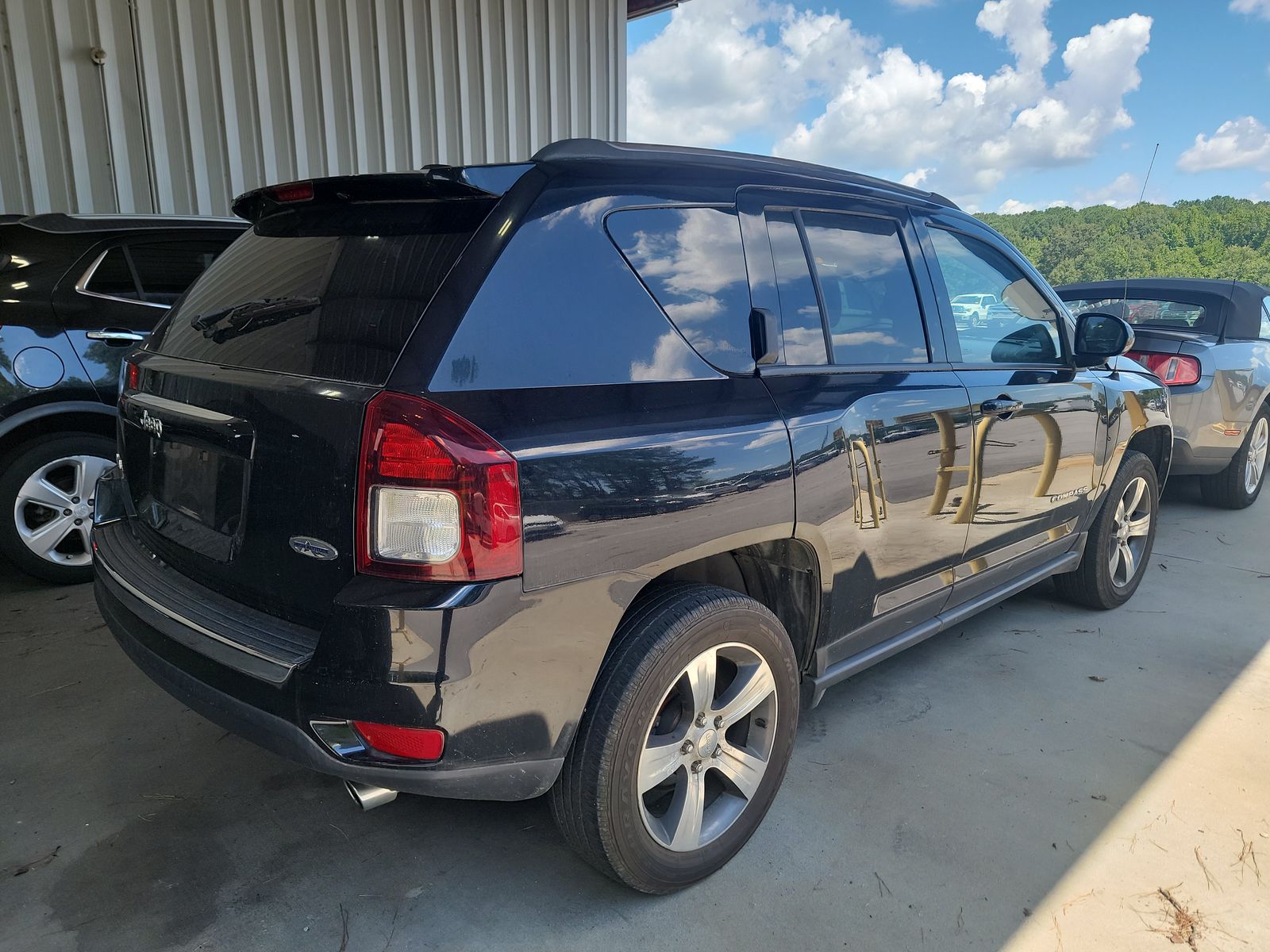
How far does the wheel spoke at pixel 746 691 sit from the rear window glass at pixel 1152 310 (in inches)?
199

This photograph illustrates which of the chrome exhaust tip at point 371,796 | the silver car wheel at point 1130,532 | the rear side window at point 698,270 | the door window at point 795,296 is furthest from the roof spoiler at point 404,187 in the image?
the silver car wheel at point 1130,532

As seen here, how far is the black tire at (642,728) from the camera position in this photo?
1907mm

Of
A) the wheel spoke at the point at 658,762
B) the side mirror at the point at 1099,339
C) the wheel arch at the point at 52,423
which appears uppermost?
the side mirror at the point at 1099,339

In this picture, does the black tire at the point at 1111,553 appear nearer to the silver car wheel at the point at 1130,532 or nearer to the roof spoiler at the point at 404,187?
the silver car wheel at the point at 1130,532

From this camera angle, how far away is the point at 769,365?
2264 millimetres

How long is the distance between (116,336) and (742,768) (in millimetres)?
3521

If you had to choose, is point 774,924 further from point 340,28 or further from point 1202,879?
point 340,28

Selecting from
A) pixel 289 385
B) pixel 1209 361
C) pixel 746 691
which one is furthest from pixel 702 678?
pixel 1209 361

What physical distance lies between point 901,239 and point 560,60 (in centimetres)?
663

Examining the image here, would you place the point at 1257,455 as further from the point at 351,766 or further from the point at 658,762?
the point at 351,766

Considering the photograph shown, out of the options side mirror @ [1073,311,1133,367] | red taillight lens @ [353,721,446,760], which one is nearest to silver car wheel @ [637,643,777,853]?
red taillight lens @ [353,721,446,760]

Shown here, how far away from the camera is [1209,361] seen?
554 cm

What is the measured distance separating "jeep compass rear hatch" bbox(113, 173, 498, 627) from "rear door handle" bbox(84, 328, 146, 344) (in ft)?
6.42

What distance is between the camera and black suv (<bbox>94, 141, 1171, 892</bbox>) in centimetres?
169
